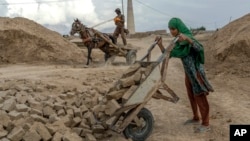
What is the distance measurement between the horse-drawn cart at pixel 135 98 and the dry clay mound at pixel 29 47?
1037 centimetres

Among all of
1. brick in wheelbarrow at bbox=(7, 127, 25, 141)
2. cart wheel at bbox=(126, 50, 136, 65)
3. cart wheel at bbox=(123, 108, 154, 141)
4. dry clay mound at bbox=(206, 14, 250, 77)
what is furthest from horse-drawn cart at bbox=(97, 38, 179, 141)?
cart wheel at bbox=(126, 50, 136, 65)

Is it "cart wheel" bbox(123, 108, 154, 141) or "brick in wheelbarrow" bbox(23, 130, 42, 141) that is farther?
"cart wheel" bbox(123, 108, 154, 141)

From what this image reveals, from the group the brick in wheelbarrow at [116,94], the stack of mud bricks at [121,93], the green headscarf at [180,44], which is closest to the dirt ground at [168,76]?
the stack of mud bricks at [121,93]

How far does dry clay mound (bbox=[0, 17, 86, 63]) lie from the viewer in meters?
16.0

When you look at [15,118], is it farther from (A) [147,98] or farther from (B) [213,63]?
(B) [213,63]

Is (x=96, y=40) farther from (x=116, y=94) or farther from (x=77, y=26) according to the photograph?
(x=116, y=94)

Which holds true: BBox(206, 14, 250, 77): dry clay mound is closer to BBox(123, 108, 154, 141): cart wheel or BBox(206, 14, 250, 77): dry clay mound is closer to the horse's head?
the horse's head

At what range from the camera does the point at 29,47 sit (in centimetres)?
1631

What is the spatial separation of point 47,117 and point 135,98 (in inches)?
63.0

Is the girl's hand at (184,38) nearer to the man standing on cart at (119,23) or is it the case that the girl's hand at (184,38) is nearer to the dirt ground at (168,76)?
the dirt ground at (168,76)

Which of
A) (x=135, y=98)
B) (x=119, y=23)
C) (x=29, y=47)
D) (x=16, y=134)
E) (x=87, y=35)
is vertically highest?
(x=119, y=23)

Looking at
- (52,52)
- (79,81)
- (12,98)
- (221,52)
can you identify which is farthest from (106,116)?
(52,52)

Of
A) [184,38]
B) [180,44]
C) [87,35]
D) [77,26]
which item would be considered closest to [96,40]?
[87,35]

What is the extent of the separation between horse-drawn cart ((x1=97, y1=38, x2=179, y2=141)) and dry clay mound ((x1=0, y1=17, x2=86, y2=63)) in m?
10.4
